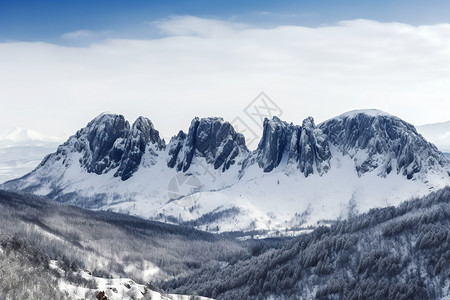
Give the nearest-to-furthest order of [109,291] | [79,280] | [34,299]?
[34,299] → [109,291] → [79,280]

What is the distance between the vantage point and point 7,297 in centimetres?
17375

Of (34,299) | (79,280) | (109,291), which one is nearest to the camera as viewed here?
(34,299)

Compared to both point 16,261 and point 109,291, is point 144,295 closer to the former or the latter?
point 109,291

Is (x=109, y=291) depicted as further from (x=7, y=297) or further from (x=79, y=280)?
(x=7, y=297)

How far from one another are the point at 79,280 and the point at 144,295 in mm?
25217

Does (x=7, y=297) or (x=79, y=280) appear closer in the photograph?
(x=7, y=297)

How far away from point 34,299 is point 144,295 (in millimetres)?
36654

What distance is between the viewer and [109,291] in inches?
7387

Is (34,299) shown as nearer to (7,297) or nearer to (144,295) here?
(7,297)

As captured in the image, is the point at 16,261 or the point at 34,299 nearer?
the point at 34,299

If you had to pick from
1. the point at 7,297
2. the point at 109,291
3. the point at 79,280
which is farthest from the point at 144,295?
the point at 7,297

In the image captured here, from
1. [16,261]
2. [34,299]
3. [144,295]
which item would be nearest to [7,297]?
[34,299]

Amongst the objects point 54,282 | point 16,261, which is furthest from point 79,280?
point 16,261

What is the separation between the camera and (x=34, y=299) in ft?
567
